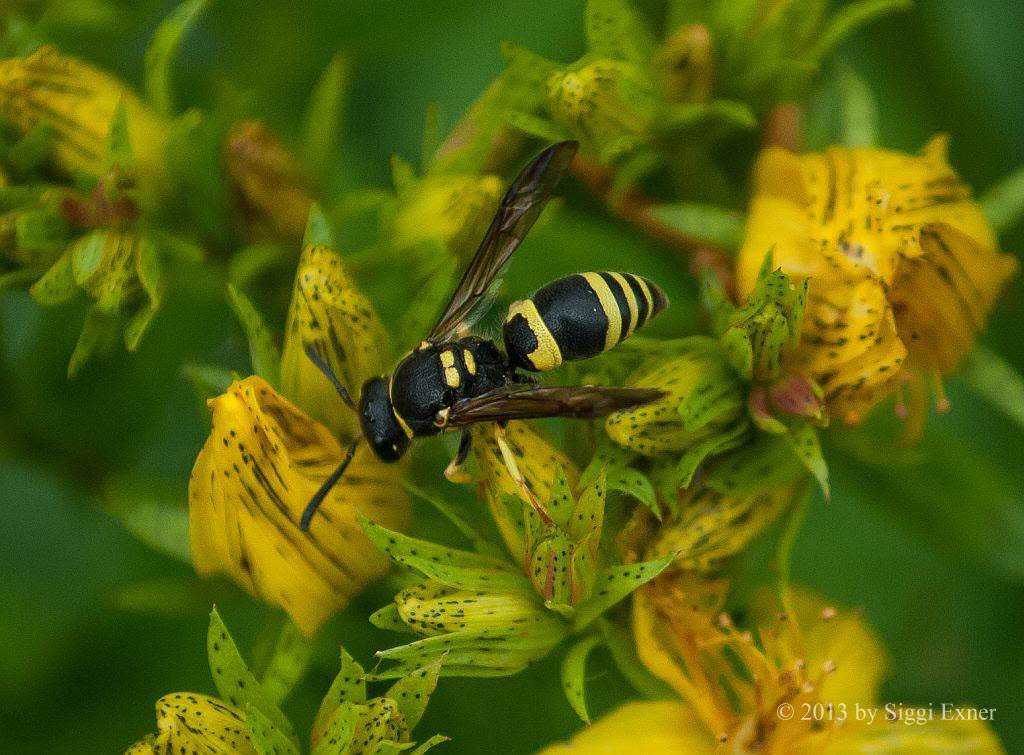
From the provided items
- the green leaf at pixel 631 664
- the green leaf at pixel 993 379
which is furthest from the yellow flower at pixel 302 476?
the green leaf at pixel 993 379

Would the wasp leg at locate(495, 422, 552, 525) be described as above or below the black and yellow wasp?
below

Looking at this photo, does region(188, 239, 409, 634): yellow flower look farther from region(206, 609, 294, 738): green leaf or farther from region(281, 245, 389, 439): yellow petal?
region(206, 609, 294, 738): green leaf

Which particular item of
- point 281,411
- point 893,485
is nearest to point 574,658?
point 281,411

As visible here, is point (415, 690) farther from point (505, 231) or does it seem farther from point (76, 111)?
point (76, 111)

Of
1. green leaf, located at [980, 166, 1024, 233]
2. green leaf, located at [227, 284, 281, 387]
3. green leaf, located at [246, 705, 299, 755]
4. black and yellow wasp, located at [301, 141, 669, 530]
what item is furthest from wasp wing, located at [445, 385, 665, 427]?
green leaf, located at [980, 166, 1024, 233]

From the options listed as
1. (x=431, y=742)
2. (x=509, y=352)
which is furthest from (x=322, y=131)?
(x=431, y=742)

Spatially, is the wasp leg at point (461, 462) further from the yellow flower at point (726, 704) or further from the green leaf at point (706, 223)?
the green leaf at point (706, 223)
